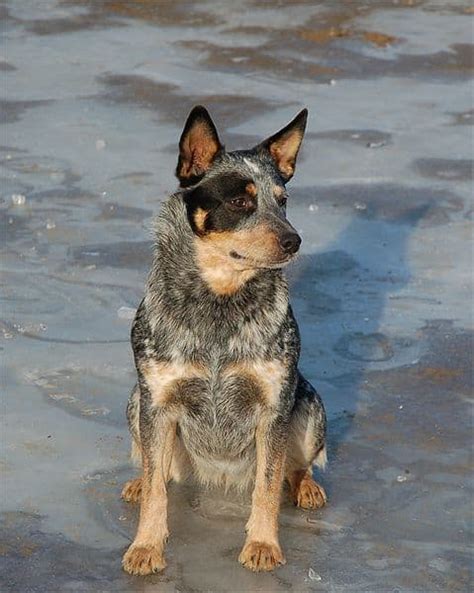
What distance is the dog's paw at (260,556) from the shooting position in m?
5.51

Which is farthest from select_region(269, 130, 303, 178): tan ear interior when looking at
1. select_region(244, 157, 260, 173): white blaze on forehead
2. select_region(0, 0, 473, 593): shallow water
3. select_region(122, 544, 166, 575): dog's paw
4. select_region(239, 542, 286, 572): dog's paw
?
select_region(122, 544, 166, 575): dog's paw

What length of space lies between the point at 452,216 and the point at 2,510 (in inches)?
209

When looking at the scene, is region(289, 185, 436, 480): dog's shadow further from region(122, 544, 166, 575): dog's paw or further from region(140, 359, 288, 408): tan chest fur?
region(122, 544, 166, 575): dog's paw

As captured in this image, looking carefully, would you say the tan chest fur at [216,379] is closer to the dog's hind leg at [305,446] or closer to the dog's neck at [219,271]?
the dog's neck at [219,271]

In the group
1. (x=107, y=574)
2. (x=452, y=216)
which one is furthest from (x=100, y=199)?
(x=107, y=574)

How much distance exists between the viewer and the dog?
5.54 metres

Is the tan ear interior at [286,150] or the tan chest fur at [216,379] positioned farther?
the tan ear interior at [286,150]

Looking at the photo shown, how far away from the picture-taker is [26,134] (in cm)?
1172

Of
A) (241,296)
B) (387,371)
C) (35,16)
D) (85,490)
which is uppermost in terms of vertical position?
(241,296)

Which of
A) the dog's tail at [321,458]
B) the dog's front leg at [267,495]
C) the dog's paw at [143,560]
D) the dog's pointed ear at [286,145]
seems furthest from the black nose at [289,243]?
the dog's paw at [143,560]

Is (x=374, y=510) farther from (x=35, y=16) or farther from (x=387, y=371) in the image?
(x=35, y=16)

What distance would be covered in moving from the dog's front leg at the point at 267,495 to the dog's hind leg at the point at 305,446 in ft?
1.48

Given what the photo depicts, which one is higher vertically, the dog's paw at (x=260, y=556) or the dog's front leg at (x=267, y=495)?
the dog's front leg at (x=267, y=495)

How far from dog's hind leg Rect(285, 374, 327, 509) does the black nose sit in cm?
87
